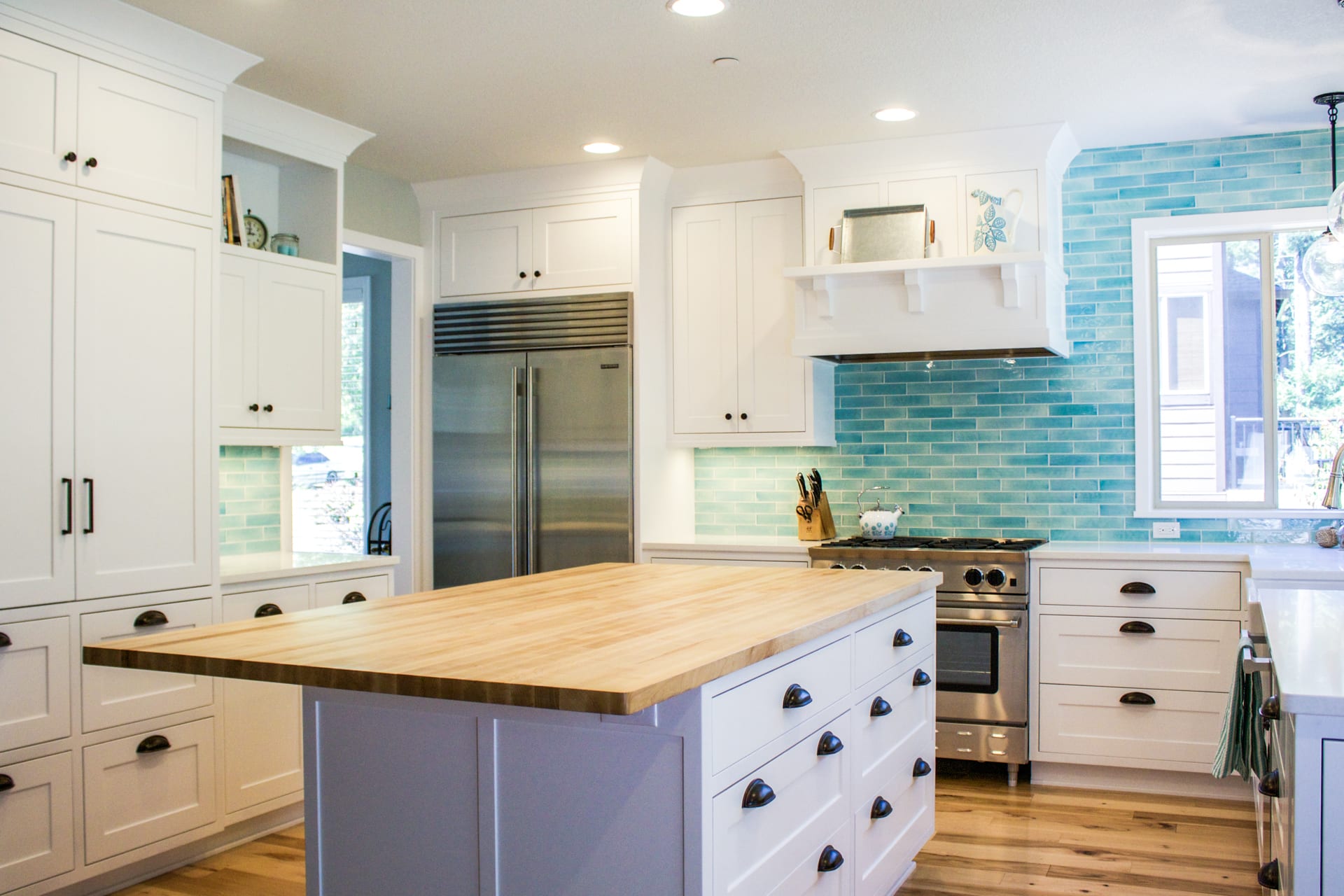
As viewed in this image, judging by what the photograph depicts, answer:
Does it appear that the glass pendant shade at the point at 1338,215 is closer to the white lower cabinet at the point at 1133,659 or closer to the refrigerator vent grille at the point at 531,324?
the white lower cabinet at the point at 1133,659

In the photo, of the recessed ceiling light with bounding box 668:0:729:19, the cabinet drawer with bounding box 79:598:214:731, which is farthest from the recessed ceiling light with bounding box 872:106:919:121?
the cabinet drawer with bounding box 79:598:214:731

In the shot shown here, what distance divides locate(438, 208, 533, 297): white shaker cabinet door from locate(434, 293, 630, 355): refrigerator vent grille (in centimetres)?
8

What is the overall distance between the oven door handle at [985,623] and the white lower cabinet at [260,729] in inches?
95.3

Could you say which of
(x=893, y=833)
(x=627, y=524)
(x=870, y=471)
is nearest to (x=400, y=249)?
(x=627, y=524)

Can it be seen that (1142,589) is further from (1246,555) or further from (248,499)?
(248,499)

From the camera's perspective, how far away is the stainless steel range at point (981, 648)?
4281 mm

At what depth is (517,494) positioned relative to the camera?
16.3 ft

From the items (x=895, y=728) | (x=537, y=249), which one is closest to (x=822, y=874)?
(x=895, y=728)

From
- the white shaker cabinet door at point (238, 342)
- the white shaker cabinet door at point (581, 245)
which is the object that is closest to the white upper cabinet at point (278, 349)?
the white shaker cabinet door at point (238, 342)

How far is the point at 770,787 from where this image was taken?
2088mm

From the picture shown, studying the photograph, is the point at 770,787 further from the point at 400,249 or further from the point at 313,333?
the point at 400,249

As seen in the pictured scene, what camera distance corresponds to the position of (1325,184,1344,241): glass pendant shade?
2.52 metres

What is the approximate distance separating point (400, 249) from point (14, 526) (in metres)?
2.45

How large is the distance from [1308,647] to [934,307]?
8.94ft
